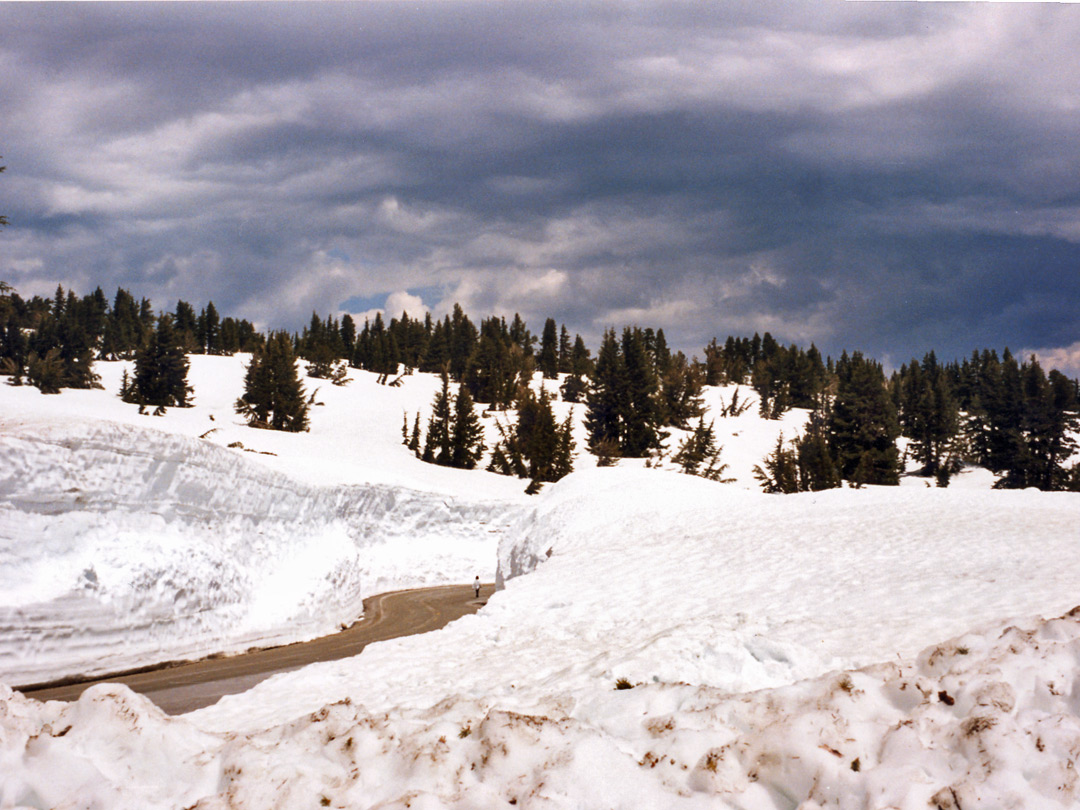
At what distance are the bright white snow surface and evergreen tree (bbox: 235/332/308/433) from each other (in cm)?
3955

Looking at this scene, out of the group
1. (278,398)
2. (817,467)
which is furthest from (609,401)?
(278,398)

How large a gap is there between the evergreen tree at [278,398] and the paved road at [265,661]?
130 ft

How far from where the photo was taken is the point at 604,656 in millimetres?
9695

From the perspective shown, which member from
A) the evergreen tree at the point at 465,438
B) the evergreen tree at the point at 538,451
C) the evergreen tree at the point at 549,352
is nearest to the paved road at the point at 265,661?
the evergreen tree at the point at 538,451

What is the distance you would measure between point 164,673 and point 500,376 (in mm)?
68496

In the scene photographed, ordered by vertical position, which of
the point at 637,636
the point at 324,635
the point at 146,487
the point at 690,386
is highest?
the point at 690,386

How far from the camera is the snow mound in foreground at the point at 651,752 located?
441 centimetres

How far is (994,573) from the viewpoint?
1215cm

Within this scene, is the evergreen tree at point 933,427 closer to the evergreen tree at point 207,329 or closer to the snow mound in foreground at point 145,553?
the snow mound in foreground at point 145,553

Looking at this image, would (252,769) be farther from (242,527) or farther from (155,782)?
(242,527)

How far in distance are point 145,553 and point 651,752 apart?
15919 mm

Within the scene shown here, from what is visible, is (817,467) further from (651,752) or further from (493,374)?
(493,374)

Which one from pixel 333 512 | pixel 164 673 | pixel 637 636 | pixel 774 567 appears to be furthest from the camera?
pixel 333 512

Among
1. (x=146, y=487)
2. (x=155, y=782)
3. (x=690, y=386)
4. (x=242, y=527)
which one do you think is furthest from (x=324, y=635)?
(x=690, y=386)
